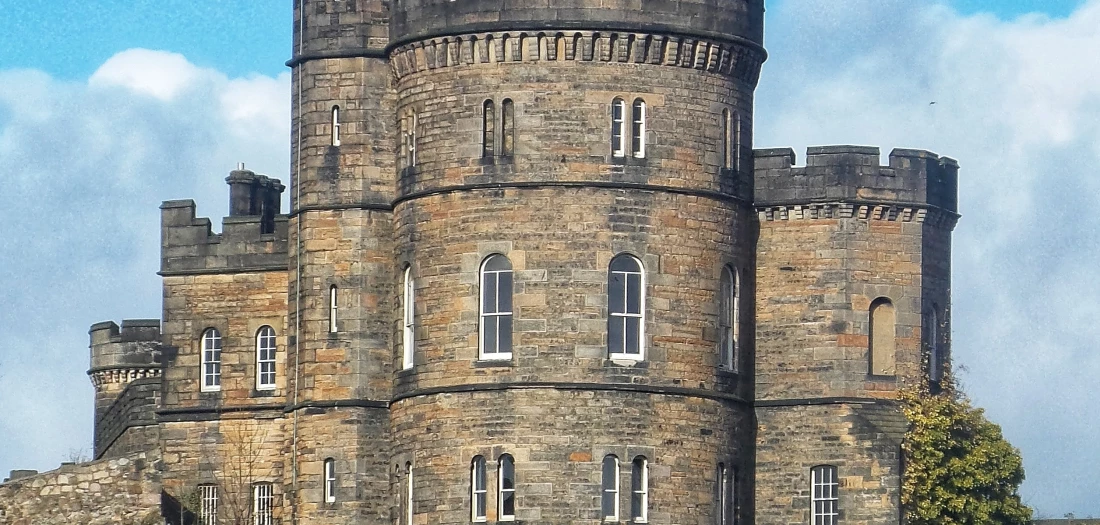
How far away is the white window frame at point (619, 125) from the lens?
60656 millimetres

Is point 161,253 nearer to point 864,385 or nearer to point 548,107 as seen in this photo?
point 548,107

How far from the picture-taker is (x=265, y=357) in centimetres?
6581

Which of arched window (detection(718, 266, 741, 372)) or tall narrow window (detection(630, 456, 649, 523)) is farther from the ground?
arched window (detection(718, 266, 741, 372))

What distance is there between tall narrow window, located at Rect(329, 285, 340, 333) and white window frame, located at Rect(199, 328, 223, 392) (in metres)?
3.56

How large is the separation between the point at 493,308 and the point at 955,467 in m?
9.24

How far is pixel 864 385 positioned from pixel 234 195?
49.8 ft

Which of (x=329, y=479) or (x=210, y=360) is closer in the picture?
(x=329, y=479)

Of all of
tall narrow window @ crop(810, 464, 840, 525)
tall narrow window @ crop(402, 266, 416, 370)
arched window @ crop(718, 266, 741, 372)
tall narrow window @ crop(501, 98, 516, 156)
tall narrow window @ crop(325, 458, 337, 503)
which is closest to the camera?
tall narrow window @ crop(501, 98, 516, 156)

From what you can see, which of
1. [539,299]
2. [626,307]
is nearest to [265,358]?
[539,299]

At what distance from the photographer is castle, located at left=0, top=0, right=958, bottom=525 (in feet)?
197

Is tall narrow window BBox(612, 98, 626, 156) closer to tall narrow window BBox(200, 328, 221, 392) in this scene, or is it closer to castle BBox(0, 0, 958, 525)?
castle BBox(0, 0, 958, 525)

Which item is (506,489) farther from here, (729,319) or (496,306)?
(729,319)

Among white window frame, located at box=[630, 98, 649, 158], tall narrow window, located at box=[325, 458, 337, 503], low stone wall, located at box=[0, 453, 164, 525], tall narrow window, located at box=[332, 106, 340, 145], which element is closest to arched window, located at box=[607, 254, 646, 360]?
white window frame, located at box=[630, 98, 649, 158]

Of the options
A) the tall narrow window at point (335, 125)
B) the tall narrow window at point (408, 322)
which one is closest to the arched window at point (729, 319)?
the tall narrow window at point (408, 322)
